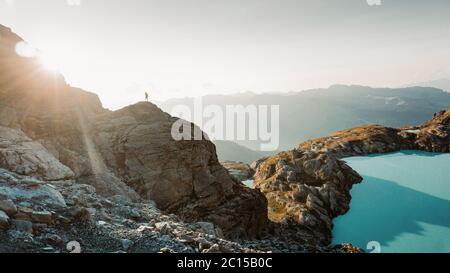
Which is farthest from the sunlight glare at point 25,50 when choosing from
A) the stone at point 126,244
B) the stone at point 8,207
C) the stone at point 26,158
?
the stone at point 126,244

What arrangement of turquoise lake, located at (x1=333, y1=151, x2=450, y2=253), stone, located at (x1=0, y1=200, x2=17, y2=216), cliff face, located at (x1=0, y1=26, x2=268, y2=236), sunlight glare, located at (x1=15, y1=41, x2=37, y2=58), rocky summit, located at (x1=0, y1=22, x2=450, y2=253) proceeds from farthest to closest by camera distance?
turquoise lake, located at (x1=333, y1=151, x2=450, y2=253) < sunlight glare, located at (x1=15, y1=41, x2=37, y2=58) < cliff face, located at (x1=0, y1=26, x2=268, y2=236) < rocky summit, located at (x1=0, y1=22, x2=450, y2=253) < stone, located at (x1=0, y1=200, x2=17, y2=216)

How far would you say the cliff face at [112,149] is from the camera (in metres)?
33.9

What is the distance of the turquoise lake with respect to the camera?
2456 inches

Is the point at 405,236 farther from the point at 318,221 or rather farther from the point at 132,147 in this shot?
the point at 132,147

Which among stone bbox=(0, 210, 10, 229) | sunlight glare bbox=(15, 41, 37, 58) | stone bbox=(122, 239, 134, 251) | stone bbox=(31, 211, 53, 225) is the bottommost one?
stone bbox=(122, 239, 134, 251)

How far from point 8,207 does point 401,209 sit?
278ft

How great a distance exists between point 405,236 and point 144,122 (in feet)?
196

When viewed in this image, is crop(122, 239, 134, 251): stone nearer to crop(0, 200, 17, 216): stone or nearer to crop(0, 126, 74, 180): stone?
crop(0, 200, 17, 216): stone

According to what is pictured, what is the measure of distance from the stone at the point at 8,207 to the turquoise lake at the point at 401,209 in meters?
60.7

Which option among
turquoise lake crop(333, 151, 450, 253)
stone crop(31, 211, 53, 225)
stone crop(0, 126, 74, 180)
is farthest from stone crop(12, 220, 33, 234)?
turquoise lake crop(333, 151, 450, 253)

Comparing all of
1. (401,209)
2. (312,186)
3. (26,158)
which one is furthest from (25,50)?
(401,209)

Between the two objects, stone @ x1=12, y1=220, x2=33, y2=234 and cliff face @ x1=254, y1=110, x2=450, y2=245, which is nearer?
stone @ x1=12, y1=220, x2=33, y2=234

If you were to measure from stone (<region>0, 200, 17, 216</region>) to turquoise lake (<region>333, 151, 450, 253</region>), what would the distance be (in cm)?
6071
